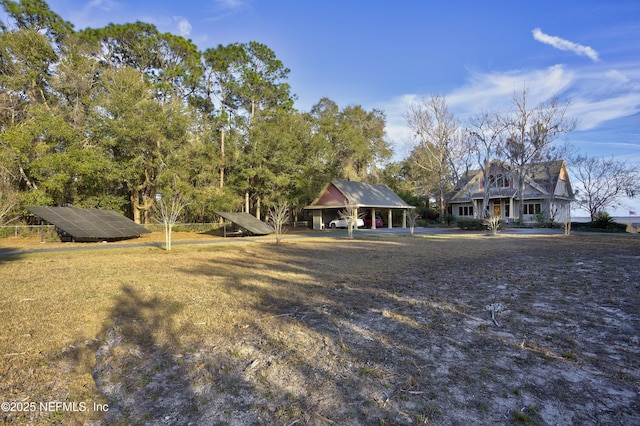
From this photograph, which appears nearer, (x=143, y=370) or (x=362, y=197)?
(x=143, y=370)

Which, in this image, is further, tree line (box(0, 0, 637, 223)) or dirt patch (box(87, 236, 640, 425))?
tree line (box(0, 0, 637, 223))

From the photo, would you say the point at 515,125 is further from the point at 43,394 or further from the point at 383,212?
the point at 43,394

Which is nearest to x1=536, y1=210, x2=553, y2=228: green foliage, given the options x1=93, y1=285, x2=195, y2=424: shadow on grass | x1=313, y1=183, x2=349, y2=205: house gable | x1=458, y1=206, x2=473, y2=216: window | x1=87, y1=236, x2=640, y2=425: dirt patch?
x1=458, y1=206, x2=473, y2=216: window

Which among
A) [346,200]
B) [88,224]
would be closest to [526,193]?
[346,200]

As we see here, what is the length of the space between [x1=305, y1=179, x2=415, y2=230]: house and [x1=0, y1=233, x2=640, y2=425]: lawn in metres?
21.0

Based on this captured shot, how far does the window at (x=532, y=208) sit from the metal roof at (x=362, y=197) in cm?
1305

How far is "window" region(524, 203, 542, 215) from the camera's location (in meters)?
33.5

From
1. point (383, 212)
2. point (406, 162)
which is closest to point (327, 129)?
point (383, 212)

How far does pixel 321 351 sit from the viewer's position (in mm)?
3383

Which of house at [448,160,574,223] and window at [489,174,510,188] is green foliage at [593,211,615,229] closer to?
house at [448,160,574,223]

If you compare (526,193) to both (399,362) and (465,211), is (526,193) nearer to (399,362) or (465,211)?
(465,211)

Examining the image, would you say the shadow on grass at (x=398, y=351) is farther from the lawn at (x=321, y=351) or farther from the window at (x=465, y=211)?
the window at (x=465, y=211)

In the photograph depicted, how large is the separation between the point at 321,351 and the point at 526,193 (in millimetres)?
36840

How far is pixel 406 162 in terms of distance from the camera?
4400 centimetres
